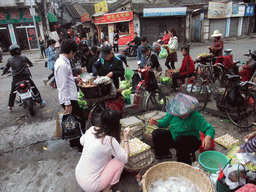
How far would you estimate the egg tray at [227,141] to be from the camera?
3.60m

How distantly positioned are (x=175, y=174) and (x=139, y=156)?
60 cm

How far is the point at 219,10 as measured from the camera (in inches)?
890

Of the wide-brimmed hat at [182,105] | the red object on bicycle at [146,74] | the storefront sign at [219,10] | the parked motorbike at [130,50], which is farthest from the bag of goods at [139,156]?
the storefront sign at [219,10]

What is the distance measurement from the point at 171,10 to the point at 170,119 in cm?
1877

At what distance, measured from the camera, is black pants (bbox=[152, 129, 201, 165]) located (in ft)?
9.34

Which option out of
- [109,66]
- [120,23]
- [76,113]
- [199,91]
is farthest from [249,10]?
[76,113]

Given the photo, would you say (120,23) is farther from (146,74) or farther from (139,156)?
(139,156)

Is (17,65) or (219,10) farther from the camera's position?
(219,10)

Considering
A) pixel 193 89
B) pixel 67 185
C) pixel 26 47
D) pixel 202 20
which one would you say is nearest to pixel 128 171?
pixel 67 185

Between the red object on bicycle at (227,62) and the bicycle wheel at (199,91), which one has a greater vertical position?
the red object on bicycle at (227,62)

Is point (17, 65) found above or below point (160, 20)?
below

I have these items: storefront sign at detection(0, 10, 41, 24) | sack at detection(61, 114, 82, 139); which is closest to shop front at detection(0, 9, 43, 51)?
storefront sign at detection(0, 10, 41, 24)

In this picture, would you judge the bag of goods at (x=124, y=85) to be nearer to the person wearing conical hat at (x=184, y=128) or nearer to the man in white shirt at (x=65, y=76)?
the man in white shirt at (x=65, y=76)

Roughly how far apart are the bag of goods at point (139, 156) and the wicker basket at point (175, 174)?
35 centimetres
